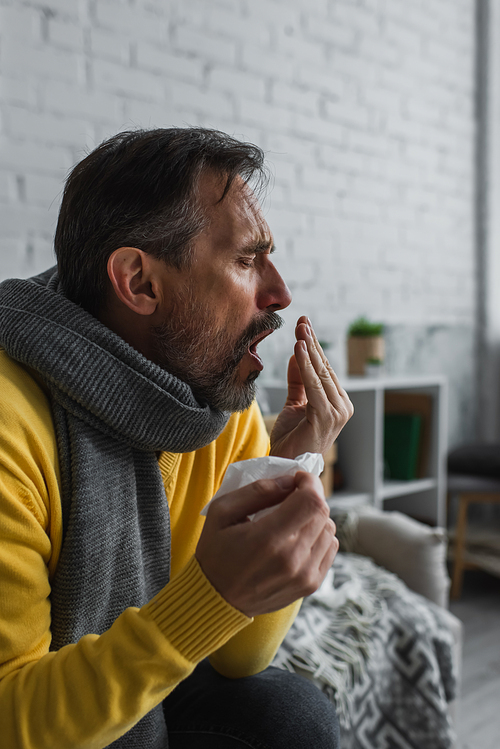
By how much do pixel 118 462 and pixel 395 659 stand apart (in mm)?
950

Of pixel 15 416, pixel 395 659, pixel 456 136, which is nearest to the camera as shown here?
pixel 15 416

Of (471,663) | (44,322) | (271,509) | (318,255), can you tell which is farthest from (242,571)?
(318,255)

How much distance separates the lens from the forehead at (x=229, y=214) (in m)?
0.85

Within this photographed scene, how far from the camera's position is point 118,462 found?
0.79m

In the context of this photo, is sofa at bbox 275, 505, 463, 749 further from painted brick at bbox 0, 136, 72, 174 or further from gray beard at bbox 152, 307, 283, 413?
painted brick at bbox 0, 136, 72, 174

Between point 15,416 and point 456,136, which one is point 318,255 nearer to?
point 456,136

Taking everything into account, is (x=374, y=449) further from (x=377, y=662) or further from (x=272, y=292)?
(x=272, y=292)

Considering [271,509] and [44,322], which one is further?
[44,322]

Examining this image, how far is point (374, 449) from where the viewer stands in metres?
2.19

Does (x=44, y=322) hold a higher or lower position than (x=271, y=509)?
higher

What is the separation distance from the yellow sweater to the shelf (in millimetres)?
1785

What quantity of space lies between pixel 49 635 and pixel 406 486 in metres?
1.91

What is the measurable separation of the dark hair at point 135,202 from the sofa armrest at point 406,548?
1180 millimetres

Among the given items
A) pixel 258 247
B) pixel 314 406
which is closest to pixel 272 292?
pixel 258 247
